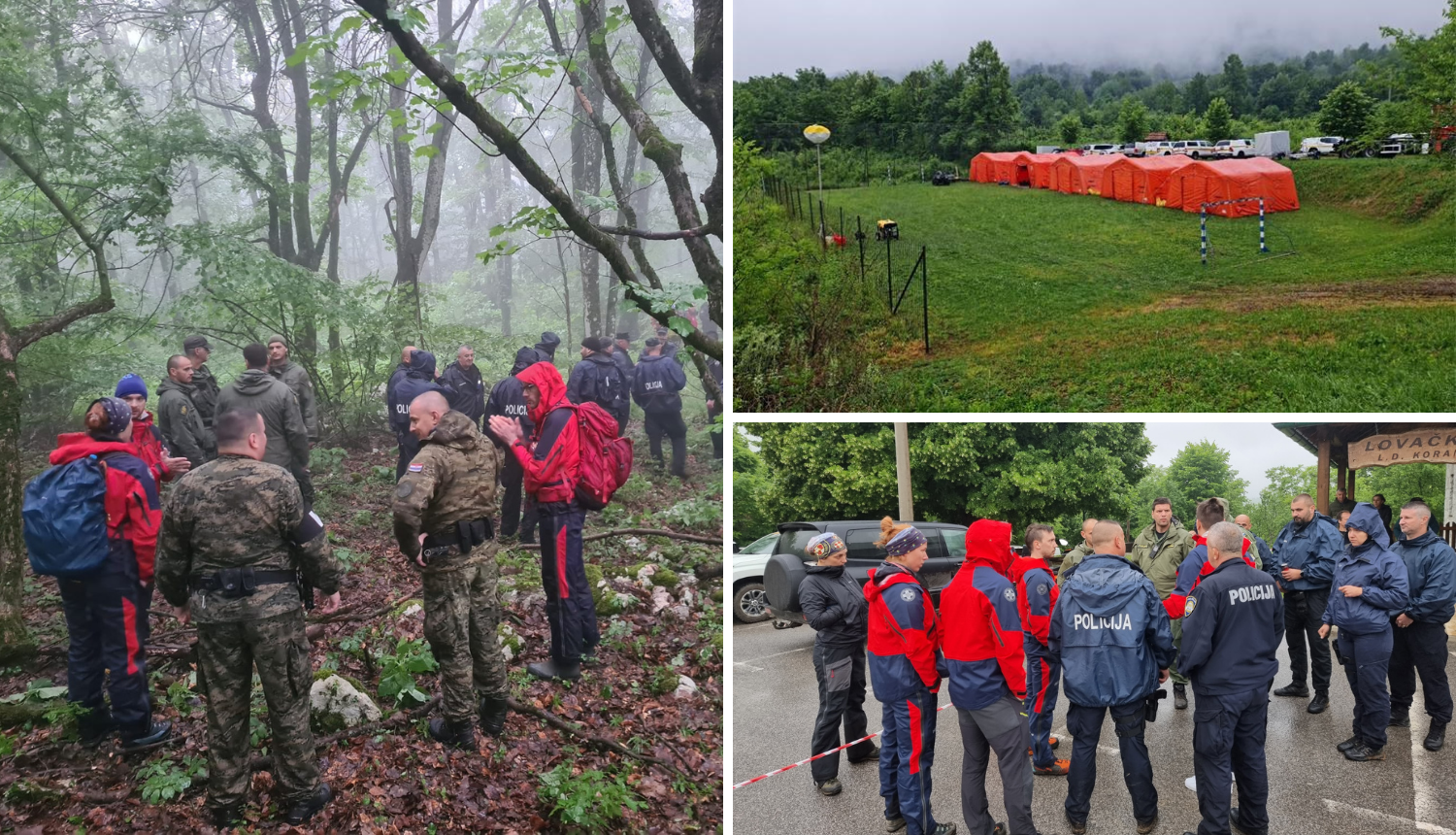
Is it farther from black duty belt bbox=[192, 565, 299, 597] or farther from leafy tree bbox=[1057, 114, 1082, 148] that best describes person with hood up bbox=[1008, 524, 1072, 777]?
leafy tree bbox=[1057, 114, 1082, 148]

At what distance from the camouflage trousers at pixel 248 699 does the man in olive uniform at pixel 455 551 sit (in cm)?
61

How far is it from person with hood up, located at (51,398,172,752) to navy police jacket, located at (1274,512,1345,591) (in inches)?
276

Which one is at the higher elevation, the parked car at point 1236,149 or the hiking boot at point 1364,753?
the parked car at point 1236,149

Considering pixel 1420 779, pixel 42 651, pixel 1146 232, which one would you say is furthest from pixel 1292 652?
pixel 1146 232

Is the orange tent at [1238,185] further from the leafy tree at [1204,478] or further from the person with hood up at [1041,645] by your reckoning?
the person with hood up at [1041,645]

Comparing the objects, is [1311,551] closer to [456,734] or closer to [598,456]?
[598,456]

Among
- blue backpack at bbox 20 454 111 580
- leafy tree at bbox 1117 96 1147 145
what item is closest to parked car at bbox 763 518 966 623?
blue backpack at bbox 20 454 111 580

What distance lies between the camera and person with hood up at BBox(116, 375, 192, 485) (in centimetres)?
467

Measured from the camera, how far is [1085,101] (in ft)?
77.6

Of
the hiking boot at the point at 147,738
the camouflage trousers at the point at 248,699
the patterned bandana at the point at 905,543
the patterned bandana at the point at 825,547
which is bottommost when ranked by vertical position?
the hiking boot at the point at 147,738

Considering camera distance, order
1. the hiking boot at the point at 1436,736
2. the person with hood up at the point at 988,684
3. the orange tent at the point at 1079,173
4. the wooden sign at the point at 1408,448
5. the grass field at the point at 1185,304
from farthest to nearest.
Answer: the orange tent at the point at 1079,173, the wooden sign at the point at 1408,448, the grass field at the point at 1185,304, the hiking boot at the point at 1436,736, the person with hood up at the point at 988,684

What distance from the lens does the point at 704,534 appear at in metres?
6.56

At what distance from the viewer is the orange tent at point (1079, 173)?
19312mm

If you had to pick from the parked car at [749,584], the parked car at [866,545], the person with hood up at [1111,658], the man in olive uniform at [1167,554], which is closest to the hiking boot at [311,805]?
the person with hood up at [1111,658]
